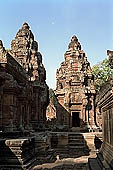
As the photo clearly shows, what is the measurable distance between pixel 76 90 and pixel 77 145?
7143mm

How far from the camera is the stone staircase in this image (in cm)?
1176

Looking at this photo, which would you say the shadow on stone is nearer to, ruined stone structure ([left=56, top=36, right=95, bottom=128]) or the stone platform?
the stone platform

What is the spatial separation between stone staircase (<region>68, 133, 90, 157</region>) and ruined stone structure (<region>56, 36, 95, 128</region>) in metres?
4.97

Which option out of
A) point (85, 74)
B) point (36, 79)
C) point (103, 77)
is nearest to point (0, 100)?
point (36, 79)

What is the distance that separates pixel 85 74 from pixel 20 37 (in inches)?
296

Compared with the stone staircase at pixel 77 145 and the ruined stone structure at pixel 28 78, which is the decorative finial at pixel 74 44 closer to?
the ruined stone structure at pixel 28 78

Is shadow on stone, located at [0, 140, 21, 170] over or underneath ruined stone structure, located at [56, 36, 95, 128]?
underneath

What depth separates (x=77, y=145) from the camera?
12492 millimetres

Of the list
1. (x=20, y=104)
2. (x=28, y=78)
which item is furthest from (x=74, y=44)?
(x=20, y=104)

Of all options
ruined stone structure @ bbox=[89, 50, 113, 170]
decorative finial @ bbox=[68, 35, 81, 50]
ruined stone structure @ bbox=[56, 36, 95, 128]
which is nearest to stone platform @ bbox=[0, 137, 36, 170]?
ruined stone structure @ bbox=[89, 50, 113, 170]

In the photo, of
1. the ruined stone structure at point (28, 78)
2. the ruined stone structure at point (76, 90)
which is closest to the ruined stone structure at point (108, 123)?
the ruined stone structure at point (28, 78)

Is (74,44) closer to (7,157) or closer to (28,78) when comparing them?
(28,78)

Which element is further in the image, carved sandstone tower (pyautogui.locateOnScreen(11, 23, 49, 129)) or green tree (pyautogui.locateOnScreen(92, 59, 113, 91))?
green tree (pyautogui.locateOnScreen(92, 59, 113, 91))

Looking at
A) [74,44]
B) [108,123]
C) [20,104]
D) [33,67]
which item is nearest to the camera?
[108,123]
